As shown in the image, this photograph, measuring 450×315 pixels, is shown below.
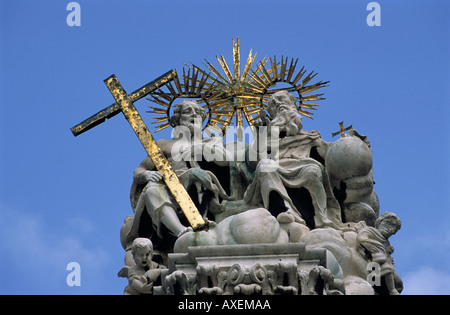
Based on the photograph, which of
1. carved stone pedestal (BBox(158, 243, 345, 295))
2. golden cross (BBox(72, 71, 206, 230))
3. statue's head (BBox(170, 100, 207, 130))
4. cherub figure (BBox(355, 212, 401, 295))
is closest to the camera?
carved stone pedestal (BBox(158, 243, 345, 295))

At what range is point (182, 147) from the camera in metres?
20.8

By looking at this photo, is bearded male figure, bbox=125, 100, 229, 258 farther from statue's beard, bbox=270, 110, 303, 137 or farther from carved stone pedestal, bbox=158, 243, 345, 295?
carved stone pedestal, bbox=158, 243, 345, 295

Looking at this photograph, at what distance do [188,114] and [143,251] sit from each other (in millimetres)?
3343

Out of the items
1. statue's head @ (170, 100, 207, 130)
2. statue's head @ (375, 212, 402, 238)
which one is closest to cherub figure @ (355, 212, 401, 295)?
statue's head @ (375, 212, 402, 238)

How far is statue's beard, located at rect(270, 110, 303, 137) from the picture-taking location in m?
20.5

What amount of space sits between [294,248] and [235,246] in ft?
2.31

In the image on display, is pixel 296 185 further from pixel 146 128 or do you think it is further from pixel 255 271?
pixel 255 271

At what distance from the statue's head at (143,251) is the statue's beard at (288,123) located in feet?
9.64

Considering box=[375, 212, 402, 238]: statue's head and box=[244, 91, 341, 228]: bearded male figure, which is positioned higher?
box=[244, 91, 341, 228]: bearded male figure

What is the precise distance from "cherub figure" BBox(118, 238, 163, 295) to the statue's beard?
291cm

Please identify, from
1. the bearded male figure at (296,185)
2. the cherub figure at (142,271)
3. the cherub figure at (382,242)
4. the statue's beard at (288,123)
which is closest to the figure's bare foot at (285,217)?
the bearded male figure at (296,185)

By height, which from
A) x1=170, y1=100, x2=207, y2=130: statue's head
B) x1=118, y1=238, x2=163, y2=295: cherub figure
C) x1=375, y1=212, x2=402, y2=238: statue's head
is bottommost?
x1=118, y1=238, x2=163, y2=295: cherub figure
